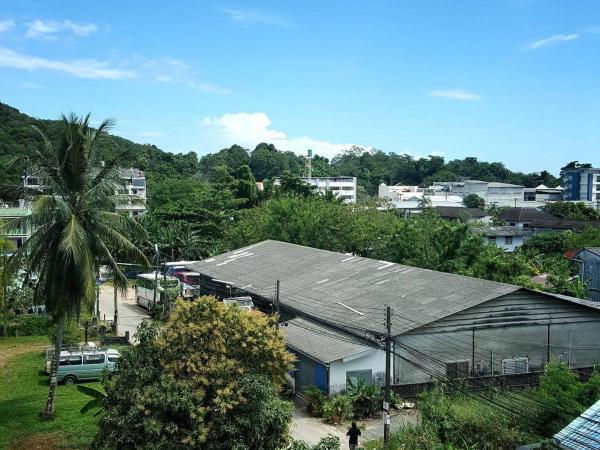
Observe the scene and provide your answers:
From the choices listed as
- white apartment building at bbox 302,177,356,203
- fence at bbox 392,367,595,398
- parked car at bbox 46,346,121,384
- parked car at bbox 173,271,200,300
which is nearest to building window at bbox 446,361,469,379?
fence at bbox 392,367,595,398

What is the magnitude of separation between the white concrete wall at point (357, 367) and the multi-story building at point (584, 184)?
101627 mm

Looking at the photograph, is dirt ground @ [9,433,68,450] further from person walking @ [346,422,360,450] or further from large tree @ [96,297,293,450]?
person walking @ [346,422,360,450]

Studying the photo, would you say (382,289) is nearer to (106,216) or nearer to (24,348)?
(106,216)

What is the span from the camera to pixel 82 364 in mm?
24578

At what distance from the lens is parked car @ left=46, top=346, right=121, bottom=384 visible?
960 inches

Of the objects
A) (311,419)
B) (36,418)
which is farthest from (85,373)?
(311,419)

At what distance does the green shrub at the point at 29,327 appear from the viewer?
34562 millimetres

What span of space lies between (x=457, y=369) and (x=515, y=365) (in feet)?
8.02

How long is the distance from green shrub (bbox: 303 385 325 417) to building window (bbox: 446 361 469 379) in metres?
4.87

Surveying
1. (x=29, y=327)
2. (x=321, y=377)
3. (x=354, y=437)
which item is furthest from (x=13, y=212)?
(x=354, y=437)

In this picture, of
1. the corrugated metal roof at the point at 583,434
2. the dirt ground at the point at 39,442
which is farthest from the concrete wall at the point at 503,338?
the dirt ground at the point at 39,442

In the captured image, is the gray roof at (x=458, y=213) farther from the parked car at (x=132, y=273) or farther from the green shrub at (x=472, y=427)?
the green shrub at (x=472, y=427)

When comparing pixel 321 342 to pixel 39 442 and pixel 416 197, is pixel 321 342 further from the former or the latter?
pixel 416 197

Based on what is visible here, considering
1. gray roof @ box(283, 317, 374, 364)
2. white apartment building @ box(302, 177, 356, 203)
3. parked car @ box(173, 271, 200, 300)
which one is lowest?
parked car @ box(173, 271, 200, 300)
